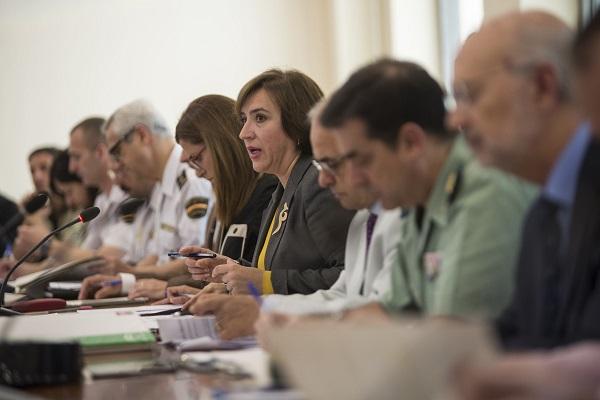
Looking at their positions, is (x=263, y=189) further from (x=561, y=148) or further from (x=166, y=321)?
(x=561, y=148)

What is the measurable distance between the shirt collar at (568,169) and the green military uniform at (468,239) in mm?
242

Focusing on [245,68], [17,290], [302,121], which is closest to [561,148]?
[302,121]

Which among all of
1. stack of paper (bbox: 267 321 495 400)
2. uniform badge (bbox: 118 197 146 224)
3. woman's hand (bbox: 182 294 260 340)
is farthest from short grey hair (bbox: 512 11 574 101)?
uniform badge (bbox: 118 197 146 224)

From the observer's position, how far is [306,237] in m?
3.46

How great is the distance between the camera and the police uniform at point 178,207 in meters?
5.17

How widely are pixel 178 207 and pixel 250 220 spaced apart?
1.27 metres

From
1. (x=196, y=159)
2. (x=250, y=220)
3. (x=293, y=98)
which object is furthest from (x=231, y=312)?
(x=196, y=159)

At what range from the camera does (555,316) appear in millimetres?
1806

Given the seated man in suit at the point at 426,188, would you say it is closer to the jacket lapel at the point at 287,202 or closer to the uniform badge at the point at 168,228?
the jacket lapel at the point at 287,202

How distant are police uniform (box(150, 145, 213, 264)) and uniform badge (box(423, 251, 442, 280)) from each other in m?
2.83

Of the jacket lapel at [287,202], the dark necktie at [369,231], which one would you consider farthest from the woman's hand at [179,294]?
the dark necktie at [369,231]

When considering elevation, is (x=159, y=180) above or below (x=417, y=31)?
below

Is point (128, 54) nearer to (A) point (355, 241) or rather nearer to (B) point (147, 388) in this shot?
(A) point (355, 241)

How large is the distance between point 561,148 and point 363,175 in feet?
1.96
